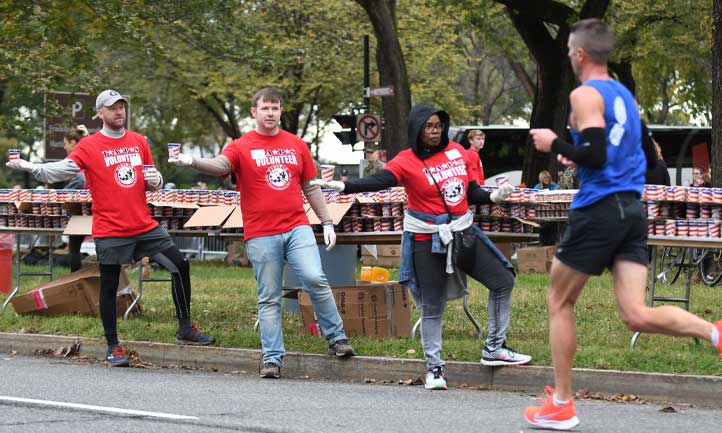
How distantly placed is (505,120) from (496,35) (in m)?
24.5

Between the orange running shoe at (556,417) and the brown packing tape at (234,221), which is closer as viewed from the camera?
the orange running shoe at (556,417)

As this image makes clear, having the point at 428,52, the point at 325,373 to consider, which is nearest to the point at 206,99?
the point at 428,52

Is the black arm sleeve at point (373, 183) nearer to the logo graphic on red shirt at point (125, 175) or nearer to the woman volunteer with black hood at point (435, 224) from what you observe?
the woman volunteer with black hood at point (435, 224)

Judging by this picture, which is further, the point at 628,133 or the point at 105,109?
the point at 105,109

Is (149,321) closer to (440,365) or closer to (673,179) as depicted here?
(440,365)

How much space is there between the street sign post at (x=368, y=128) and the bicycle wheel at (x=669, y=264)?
8955 millimetres

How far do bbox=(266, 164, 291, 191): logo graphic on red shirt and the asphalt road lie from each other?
142 centimetres

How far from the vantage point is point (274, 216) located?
378 inches

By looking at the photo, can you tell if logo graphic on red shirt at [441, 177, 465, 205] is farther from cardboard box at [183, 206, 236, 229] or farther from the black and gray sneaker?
cardboard box at [183, 206, 236, 229]

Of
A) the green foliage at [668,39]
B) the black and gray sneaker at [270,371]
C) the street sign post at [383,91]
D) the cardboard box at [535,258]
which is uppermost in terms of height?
the green foliage at [668,39]

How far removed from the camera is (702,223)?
971cm

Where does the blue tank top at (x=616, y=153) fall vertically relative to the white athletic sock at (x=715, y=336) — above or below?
above

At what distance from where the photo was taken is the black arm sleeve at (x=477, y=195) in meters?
9.27

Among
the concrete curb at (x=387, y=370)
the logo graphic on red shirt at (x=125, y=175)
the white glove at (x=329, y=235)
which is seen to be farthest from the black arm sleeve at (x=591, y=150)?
the logo graphic on red shirt at (x=125, y=175)
